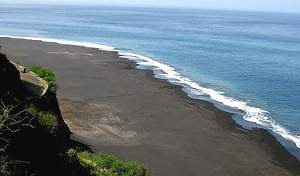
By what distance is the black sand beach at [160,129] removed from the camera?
25531 millimetres

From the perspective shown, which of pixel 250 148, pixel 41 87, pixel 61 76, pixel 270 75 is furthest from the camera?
pixel 270 75

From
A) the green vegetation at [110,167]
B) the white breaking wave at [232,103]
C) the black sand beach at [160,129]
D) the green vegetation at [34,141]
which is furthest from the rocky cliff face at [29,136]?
the white breaking wave at [232,103]

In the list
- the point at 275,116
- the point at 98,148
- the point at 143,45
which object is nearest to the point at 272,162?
the point at 275,116

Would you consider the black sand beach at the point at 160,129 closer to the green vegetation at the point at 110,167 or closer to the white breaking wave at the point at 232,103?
the white breaking wave at the point at 232,103

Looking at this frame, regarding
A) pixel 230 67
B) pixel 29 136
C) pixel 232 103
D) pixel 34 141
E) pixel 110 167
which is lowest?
pixel 232 103

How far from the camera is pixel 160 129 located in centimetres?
3105

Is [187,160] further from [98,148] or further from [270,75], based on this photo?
[270,75]

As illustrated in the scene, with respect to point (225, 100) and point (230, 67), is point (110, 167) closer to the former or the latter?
point (225, 100)

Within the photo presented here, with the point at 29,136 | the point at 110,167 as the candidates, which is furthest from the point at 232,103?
the point at 29,136

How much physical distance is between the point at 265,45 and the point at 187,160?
72637 millimetres

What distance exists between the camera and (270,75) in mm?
56281

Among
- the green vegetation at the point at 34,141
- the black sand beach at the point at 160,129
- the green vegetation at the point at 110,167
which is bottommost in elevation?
the black sand beach at the point at 160,129

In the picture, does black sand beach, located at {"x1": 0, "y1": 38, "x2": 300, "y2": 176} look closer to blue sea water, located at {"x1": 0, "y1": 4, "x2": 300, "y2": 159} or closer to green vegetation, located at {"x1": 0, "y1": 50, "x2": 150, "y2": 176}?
blue sea water, located at {"x1": 0, "y1": 4, "x2": 300, "y2": 159}

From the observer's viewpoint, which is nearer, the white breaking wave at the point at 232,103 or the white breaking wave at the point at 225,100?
the white breaking wave at the point at 232,103
